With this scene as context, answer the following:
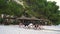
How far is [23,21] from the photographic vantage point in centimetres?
583

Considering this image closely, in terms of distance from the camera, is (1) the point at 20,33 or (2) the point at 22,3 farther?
(2) the point at 22,3

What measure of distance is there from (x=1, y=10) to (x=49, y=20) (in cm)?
117

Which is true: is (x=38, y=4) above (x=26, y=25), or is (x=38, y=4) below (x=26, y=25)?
above

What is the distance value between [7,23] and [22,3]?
60 centimetres

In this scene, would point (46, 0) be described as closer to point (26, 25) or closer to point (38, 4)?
point (38, 4)

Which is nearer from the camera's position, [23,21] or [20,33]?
[20,33]

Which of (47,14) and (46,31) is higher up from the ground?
(47,14)

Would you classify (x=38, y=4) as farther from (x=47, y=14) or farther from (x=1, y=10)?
(x=1, y=10)

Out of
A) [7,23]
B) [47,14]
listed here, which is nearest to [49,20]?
[47,14]

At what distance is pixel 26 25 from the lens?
589cm

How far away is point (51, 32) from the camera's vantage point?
558 centimetres

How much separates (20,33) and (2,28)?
738mm

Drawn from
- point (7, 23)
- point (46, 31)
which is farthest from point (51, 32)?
point (7, 23)

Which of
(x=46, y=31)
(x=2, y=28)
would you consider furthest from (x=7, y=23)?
(x=46, y=31)
